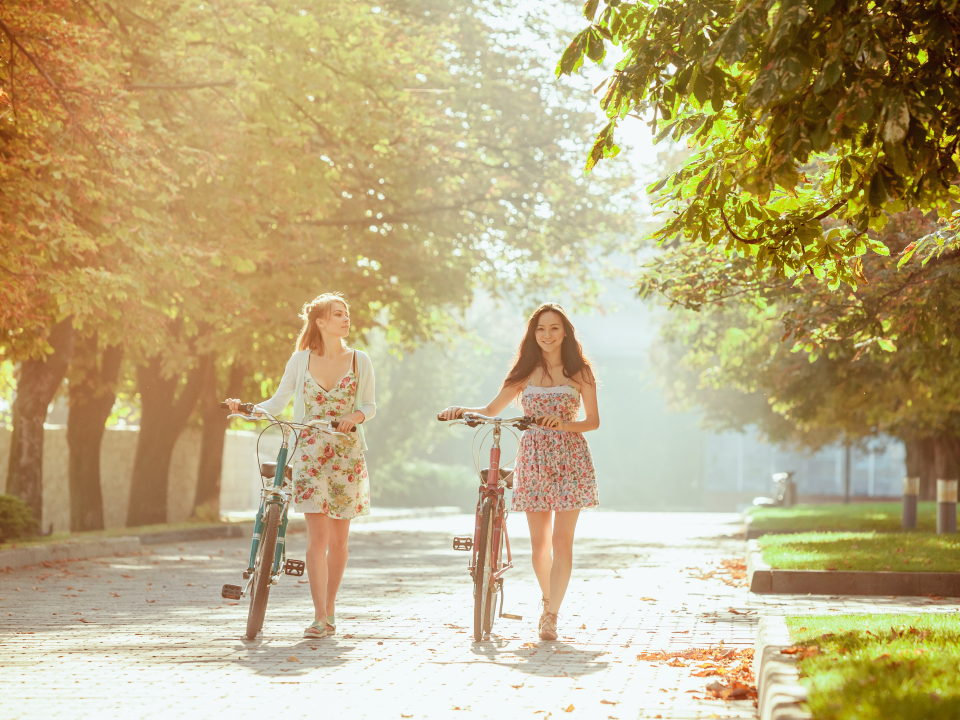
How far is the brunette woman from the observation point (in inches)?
297

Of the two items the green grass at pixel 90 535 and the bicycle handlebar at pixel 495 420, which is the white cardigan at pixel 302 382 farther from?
the green grass at pixel 90 535

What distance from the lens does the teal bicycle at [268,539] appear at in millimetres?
7219

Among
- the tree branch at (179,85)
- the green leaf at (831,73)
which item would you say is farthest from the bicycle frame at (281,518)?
the tree branch at (179,85)

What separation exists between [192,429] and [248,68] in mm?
14247

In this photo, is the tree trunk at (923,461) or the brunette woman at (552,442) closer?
the brunette woman at (552,442)

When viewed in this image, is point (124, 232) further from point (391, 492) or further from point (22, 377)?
point (391, 492)

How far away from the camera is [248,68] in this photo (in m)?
16.1

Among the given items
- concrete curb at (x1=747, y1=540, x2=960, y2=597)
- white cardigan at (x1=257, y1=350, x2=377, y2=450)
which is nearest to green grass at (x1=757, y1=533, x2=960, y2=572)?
concrete curb at (x1=747, y1=540, x2=960, y2=597)

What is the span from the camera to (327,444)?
25.4ft

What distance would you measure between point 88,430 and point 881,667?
18518 millimetres

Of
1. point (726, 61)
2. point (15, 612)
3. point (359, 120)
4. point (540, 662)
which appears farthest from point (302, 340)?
point (359, 120)

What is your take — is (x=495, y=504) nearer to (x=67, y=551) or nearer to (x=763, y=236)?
(x=763, y=236)

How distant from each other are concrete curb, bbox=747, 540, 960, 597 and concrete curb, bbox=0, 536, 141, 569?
301 inches

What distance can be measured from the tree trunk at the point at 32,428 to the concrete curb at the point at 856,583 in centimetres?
1093
